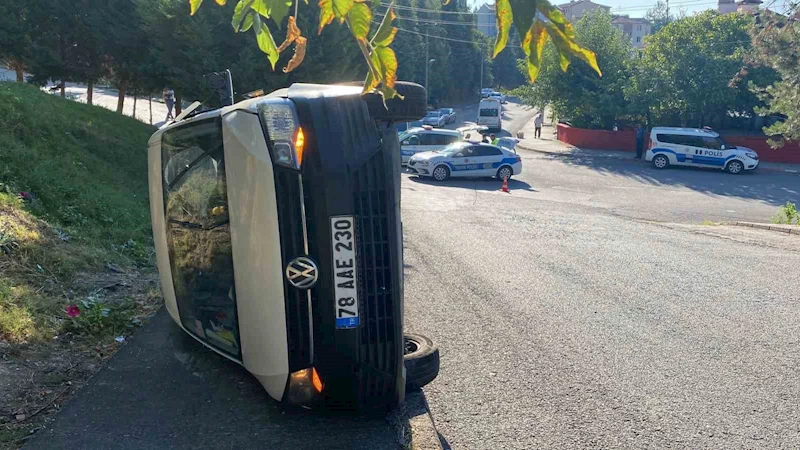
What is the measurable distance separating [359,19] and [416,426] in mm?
2909

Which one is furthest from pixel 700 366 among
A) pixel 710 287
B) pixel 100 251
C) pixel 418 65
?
pixel 418 65

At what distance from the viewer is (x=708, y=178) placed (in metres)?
30.0

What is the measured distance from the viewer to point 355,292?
3.90 m

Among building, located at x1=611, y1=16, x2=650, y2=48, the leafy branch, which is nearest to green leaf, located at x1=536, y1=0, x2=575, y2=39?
the leafy branch

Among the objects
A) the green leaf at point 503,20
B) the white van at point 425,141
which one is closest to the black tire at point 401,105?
the green leaf at point 503,20

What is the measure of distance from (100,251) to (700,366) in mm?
6669

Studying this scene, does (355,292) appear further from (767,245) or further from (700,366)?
(767,245)

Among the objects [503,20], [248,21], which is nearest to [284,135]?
[248,21]

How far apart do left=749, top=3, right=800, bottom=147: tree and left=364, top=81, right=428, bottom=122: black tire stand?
19307 millimetres

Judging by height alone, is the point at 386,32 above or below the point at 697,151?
above

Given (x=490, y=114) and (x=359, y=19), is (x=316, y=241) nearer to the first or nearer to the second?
(x=359, y=19)

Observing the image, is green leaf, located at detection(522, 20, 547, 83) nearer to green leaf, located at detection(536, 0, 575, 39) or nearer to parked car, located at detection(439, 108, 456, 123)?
green leaf, located at detection(536, 0, 575, 39)

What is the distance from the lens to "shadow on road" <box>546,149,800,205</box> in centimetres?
2619

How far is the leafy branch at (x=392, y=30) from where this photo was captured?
211 cm
